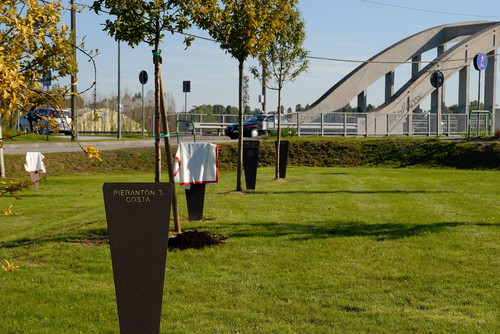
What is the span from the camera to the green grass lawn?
5.95 metres

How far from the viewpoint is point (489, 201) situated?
14047 mm

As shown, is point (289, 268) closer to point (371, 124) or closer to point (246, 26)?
point (246, 26)

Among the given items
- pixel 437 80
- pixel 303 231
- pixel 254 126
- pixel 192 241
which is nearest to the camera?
pixel 192 241

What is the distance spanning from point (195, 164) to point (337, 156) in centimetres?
1909

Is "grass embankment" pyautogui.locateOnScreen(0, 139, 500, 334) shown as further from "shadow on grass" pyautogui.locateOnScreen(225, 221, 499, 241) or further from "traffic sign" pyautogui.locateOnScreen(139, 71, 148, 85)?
"traffic sign" pyautogui.locateOnScreen(139, 71, 148, 85)

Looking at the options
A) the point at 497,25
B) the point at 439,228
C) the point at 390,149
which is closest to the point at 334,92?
the point at 497,25

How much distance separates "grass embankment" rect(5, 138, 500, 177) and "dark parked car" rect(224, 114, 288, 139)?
7672mm

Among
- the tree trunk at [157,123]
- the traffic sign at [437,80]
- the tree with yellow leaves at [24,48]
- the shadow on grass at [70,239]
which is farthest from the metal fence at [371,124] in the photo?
the tree with yellow leaves at [24,48]

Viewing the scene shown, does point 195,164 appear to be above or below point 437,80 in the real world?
below

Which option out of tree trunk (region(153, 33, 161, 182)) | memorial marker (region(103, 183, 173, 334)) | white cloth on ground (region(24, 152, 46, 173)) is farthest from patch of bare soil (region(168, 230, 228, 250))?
white cloth on ground (region(24, 152, 46, 173))

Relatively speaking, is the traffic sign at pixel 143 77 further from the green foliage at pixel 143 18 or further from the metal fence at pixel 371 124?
the green foliage at pixel 143 18

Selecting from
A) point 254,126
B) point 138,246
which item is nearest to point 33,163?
point 138,246

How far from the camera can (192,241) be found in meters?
9.18

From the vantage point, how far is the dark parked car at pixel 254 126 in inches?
1539
